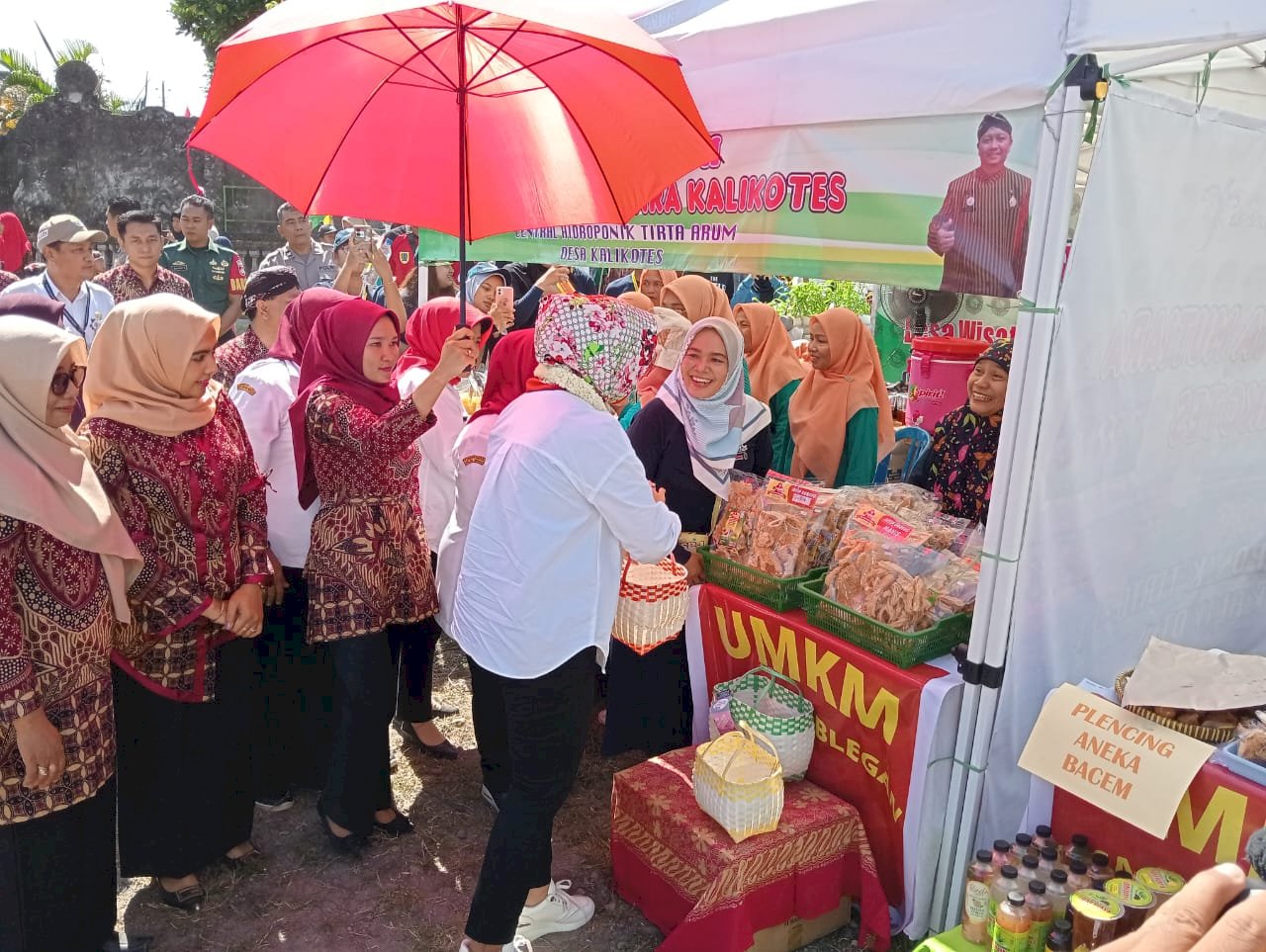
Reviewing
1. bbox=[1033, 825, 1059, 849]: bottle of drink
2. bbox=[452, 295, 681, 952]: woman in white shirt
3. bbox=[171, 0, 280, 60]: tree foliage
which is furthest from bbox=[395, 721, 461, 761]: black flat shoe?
bbox=[171, 0, 280, 60]: tree foliage

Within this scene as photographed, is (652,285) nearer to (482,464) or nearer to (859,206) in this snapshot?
(859,206)

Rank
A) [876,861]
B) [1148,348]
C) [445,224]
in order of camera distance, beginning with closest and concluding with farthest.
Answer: [1148,348] → [876,861] → [445,224]

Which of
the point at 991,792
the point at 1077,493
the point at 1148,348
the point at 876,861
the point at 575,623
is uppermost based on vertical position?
the point at 1148,348

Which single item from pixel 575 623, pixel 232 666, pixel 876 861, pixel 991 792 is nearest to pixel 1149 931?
pixel 575 623

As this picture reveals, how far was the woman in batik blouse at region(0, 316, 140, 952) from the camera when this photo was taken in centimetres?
204

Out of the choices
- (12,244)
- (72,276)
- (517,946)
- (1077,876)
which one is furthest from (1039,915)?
(12,244)

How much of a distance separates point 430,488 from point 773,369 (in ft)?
6.04

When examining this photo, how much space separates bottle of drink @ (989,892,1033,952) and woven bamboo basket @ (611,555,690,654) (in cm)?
114

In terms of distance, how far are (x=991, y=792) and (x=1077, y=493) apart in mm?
868

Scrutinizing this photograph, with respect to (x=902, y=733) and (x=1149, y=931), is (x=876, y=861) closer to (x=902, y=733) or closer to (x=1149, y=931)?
(x=902, y=733)

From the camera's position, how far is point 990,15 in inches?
95.7

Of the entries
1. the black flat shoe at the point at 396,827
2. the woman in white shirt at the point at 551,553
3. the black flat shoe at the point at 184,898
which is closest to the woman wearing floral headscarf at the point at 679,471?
the black flat shoe at the point at 396,827

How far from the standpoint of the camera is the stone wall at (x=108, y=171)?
51.1 ft

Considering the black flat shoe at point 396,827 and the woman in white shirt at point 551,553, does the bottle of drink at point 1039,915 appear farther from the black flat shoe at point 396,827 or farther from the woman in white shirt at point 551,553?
the black flat shoe at point 396,827
